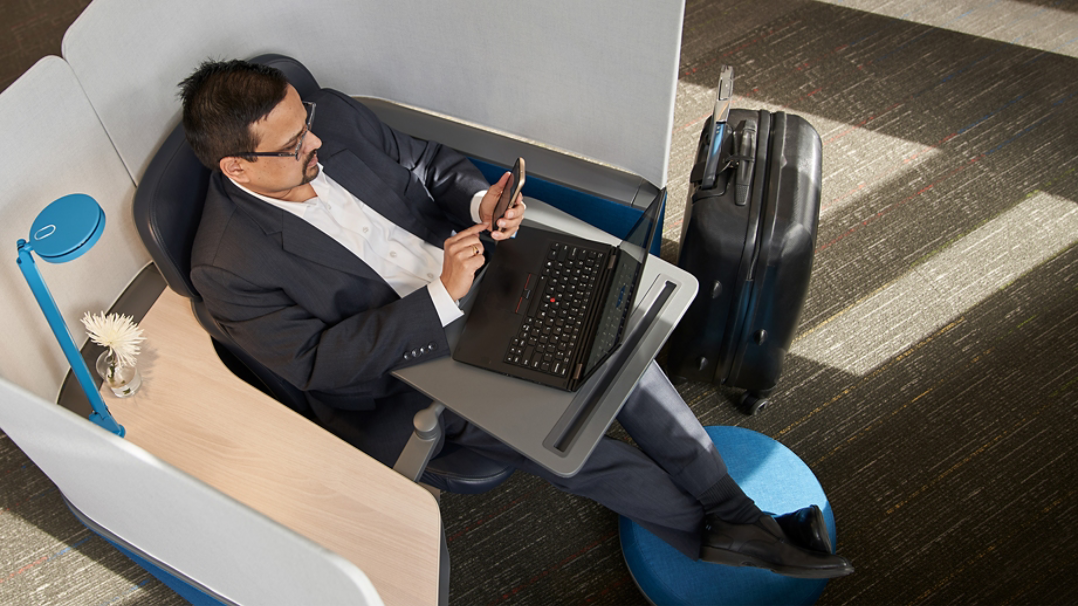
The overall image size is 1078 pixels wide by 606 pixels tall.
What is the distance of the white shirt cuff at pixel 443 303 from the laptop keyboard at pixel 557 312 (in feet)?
0.46

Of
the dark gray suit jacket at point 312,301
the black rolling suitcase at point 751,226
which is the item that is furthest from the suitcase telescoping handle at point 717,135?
the dark gray suit jacket at point 312,301

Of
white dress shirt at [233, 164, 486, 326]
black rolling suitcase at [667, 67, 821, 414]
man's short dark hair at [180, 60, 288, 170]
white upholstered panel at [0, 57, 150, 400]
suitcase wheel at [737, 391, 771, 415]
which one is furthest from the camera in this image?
suitcase wheel at [737, 391, 771, 415]

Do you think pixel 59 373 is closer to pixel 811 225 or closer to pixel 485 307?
pixel 485 307

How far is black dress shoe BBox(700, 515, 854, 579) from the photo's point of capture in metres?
1.71

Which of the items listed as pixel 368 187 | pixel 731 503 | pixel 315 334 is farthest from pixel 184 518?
pixel 731 503

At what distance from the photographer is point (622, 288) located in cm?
160

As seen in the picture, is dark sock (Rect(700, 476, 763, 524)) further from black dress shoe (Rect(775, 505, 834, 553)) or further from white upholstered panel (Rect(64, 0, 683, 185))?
white upholstered panel (Rect(64, 0, 683, 185))

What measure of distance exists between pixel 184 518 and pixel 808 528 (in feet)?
4.23

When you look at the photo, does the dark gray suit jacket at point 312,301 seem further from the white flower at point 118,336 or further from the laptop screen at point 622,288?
the laptop screen at point 622,288

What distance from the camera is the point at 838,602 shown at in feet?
6.61

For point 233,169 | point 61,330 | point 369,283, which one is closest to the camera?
point 61,330

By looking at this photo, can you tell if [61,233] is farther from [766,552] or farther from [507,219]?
[766,552]

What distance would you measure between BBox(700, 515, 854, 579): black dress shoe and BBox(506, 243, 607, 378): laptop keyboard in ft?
1.97

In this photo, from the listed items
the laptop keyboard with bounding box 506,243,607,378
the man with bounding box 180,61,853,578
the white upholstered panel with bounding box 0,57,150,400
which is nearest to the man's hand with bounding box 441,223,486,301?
the man with bounding box 180,61,853,578
